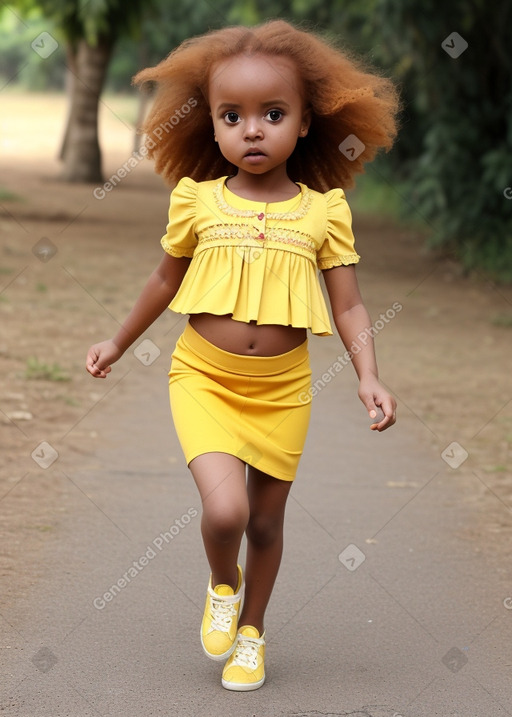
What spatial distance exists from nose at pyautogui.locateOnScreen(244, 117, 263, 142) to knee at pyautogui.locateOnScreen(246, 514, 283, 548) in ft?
3.77

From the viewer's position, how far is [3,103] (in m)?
59.9

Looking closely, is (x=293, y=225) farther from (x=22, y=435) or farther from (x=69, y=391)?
(x=69, y=391)

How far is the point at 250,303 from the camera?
334 centimetres

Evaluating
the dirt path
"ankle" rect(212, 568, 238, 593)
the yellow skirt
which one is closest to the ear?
the yellow skirt

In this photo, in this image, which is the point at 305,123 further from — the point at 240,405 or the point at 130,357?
the point at 130,357

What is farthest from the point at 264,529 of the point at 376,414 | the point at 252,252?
the point at 252,252

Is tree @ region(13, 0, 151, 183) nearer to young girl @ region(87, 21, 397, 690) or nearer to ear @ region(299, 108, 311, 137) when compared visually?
ear @ region(299, 108, 311, 137)

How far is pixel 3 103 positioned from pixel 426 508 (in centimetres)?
5812

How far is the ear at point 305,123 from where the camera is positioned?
3580 millimetres

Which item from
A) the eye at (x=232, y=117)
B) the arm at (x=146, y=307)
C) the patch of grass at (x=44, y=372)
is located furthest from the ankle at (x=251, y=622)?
the patch of grass at (x=44, y=372)

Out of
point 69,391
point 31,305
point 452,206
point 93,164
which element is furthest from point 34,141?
point 69,391

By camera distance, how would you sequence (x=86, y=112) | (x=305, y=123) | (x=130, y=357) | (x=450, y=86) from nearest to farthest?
→ 1. (x=305, y=123)
2. (x=130, y=357)
3. (x=450, y=86)
4. (x=86, y=112)

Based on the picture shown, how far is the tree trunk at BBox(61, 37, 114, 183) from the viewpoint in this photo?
71.6ft

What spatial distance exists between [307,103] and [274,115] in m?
0.24
